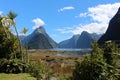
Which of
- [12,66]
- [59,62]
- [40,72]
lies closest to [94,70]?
[40,72]

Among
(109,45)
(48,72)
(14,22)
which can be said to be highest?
(14,22)

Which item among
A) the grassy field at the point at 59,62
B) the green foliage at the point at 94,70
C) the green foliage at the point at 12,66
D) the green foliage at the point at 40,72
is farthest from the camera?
the grassy field at the point at 59,62

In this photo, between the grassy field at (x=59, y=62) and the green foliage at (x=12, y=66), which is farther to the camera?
the grassy field at (x=59, y=62)

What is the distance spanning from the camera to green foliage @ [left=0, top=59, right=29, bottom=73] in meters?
28.4

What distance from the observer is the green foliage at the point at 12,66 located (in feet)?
93.3

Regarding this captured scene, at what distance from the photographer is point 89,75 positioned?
13.6 metres

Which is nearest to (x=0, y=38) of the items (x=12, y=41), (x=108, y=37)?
(x=12, y=41)

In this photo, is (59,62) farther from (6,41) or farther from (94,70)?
(94,70)

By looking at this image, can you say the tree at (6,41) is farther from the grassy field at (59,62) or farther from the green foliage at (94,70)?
the green foliage at (94,70)

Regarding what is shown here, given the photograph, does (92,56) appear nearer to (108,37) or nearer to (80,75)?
(80,75)

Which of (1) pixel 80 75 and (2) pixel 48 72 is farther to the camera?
(2) pixel 48 72

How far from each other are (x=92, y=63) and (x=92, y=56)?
63 cm

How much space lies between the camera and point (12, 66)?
28.6 meters

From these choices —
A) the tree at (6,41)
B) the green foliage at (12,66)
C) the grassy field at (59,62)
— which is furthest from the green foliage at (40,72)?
the tree at (6,41)
